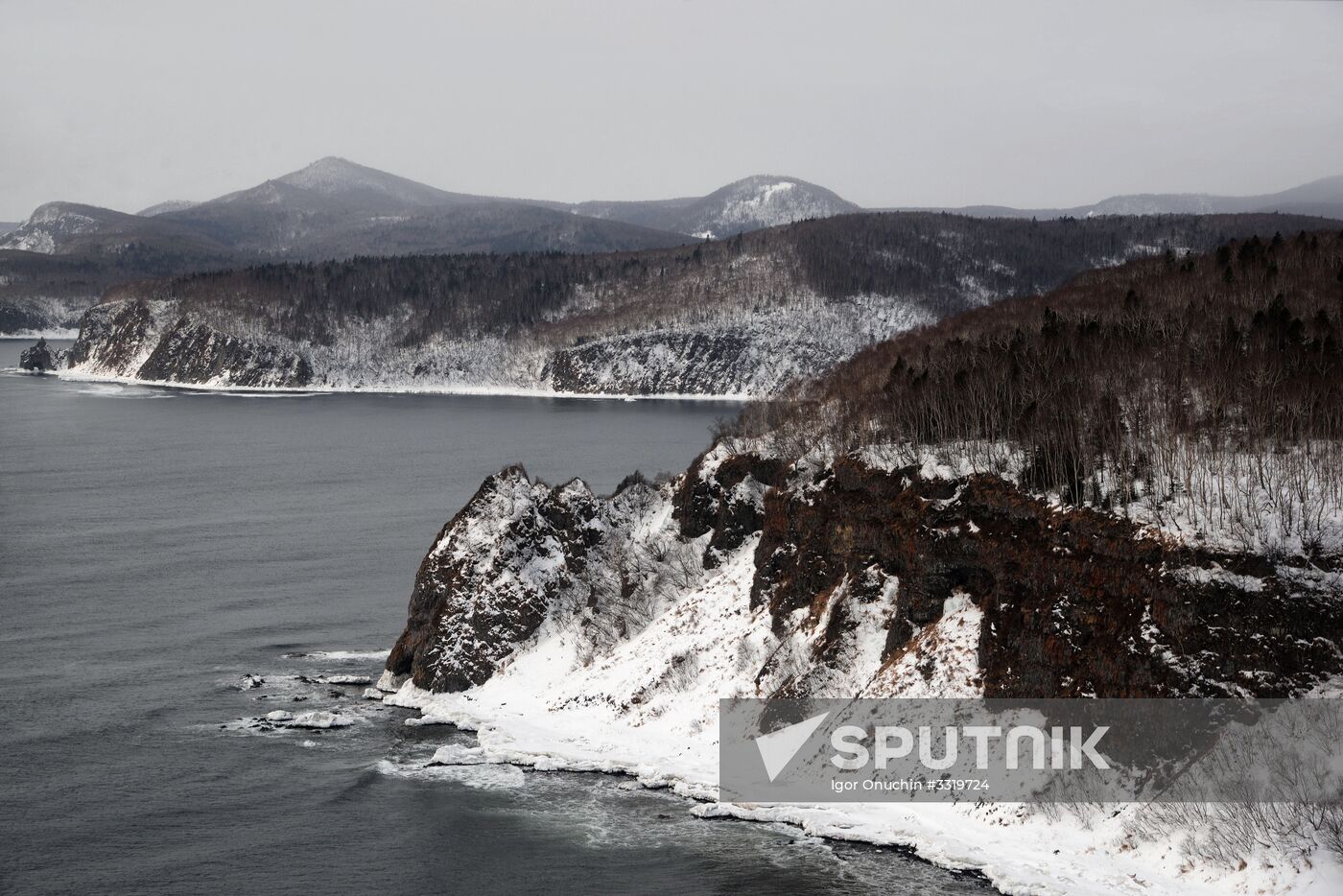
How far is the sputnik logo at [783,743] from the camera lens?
43656 millimetres

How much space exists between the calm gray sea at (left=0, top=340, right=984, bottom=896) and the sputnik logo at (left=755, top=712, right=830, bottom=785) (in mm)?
4019

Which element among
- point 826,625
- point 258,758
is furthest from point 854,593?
point 258,758

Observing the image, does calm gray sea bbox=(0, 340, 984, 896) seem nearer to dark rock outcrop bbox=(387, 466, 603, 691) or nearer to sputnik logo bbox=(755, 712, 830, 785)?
sputnik logo bbox=(755, 712, 830, 785)

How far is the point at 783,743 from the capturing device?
146 ft

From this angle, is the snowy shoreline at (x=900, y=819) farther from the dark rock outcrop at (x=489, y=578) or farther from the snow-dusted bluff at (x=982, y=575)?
the dark rock outcrop at (x=489, y=578)

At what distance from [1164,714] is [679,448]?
106 m

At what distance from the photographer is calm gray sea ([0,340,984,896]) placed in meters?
36.6

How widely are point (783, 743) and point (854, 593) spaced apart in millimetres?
6810

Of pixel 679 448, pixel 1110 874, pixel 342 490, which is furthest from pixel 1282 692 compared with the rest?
pixel 679 448

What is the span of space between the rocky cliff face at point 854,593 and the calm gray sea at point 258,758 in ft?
23.4

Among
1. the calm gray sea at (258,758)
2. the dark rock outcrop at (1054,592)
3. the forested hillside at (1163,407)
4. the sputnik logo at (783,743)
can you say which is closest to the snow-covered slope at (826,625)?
the dark rock outcrop at (1054,592)

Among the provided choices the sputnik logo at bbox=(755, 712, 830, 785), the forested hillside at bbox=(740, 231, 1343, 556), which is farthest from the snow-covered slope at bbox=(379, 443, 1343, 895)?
the forested hillside at bbox=(740, 231, 1343, 556)

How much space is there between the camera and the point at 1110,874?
110ft

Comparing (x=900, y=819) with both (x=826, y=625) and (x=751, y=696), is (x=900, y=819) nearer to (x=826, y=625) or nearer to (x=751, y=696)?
(x=751, y=696)
